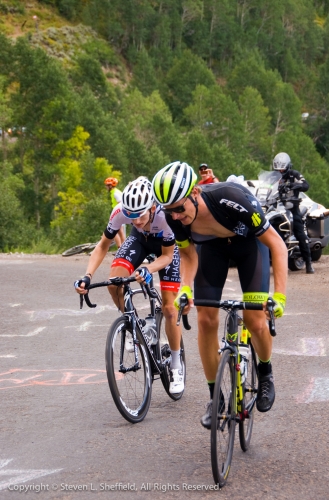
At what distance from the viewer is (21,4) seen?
122 meters

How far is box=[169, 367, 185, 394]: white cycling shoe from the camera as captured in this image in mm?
6656

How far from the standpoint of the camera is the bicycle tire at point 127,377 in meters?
5.86

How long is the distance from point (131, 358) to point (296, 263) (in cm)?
1011

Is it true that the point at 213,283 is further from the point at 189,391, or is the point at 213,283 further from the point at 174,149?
the point at 174,149

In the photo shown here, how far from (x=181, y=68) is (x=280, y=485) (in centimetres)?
10167

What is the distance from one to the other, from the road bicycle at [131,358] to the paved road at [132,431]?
0.17 metres

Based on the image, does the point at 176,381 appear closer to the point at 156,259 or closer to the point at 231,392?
the point at 156,259

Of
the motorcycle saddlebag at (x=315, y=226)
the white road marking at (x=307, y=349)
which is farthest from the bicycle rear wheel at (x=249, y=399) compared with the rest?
the motorcycle saddlebag at (x=315, y=226)

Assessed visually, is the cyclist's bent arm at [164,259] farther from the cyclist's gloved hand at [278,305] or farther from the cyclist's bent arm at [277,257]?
the cyclist's gloved hand at [278,305]

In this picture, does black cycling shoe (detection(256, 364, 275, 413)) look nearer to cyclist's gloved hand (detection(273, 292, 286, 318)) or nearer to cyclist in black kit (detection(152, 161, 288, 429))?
cyclist in black kit (detection(152, 161, 288, 429))

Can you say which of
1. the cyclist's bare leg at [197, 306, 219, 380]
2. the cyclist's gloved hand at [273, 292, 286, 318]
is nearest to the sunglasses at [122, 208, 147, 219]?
the cyclist's bare leg at [197, 306, 219, 380]

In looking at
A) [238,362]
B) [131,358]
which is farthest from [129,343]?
[238,362]

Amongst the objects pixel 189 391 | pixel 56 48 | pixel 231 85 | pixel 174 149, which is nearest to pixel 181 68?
pixel 231 85

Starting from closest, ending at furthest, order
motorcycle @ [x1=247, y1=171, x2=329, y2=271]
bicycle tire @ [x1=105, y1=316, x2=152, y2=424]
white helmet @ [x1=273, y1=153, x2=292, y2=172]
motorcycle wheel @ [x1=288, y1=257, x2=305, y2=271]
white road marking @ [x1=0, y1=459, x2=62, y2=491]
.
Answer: white road marking @ [x1=0, y1=459, x2=62, y2=491], bicycle tire @ [x1=105, y1=316, x2=152, y2=424], white helmet @ [x1=273, y1=153, x2=292, y2=172], motorcycle @ [x1=247, y1=171, x2=329, y2=271], motorcycle wheel @ [x1=288, y1=257, x2=305, y2=271]
